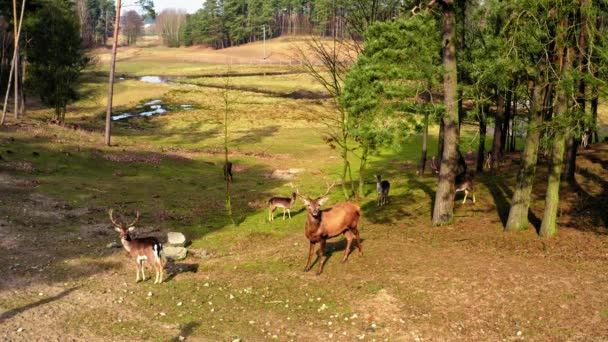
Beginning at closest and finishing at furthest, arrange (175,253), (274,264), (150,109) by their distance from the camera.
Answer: (274,264), (175,253), (150,109)

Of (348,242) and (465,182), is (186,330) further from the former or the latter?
(465,182)

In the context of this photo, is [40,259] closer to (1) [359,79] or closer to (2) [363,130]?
(2) [363,130]

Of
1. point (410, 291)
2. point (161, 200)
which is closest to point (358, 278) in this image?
point (410, 291)

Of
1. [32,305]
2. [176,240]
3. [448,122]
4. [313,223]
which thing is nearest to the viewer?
[32,305]

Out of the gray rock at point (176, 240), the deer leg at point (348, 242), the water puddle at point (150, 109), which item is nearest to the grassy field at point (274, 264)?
the deer leg at point (348, 242)

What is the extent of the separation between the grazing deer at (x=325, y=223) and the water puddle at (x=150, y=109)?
67.4 m

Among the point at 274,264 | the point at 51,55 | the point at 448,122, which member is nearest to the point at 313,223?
the point at 274,264

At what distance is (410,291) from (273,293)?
432 centimetres

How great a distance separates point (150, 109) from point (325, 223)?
259ft

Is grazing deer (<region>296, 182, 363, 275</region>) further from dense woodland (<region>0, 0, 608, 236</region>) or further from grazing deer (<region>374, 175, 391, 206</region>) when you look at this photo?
grazing deer (<region>374, 175, 391, 206</region>)

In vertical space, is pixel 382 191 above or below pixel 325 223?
below

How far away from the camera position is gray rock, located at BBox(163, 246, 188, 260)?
22.5m

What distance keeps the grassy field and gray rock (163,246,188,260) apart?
0.35 m

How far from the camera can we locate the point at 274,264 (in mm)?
20750
